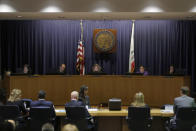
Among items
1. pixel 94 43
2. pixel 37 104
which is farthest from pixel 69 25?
pixel 37 104

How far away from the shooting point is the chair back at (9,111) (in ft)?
19.7

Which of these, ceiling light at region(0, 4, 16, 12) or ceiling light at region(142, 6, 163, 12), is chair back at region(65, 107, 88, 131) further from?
ceiling light at region(0, 4, 16, 12)

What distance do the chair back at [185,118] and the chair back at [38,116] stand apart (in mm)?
2632

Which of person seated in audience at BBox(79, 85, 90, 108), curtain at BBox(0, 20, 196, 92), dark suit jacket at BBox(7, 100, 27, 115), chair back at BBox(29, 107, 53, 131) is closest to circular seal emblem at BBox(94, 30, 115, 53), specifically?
curtain at BBox(0, 20, 196, 92)

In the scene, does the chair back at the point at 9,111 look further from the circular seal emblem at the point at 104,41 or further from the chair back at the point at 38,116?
the circular seal emblem at the point at 104,41

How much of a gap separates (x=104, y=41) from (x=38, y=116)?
6813mm

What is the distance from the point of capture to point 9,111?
6035 millimetres

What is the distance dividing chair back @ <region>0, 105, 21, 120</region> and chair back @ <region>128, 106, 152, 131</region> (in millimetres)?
2322

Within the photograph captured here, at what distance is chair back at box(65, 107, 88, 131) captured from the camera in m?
6.16

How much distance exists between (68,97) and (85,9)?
290 centimetres

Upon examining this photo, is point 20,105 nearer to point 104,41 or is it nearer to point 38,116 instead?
point 38,116

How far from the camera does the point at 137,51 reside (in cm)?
1270

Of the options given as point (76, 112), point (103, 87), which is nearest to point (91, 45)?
point (103, 87)

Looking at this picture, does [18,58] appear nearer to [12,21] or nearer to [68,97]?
[12,21]
